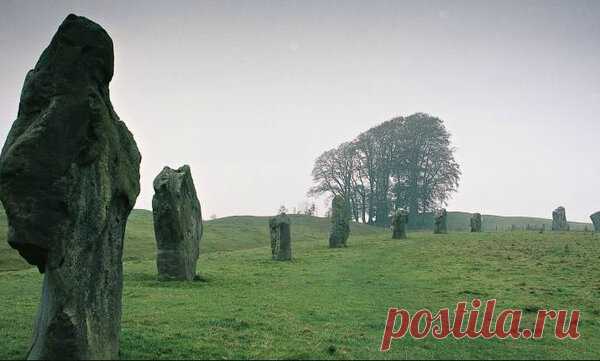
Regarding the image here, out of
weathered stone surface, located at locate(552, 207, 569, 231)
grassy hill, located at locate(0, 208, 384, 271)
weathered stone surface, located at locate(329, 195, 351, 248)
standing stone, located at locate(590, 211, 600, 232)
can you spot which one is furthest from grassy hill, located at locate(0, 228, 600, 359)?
standing stone, located at locate(590, 211, 600, 232)

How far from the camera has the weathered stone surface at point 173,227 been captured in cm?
1791

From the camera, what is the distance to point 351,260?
28.8 metres

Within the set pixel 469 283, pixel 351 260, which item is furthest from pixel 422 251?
pixel 469 283

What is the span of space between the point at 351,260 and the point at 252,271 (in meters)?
7.85

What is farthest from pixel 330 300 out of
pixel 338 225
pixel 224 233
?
pixel 224 233

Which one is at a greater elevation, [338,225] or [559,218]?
[559,218]

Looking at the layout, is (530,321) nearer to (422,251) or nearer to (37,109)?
(37,109)

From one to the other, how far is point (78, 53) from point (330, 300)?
10.8 metres

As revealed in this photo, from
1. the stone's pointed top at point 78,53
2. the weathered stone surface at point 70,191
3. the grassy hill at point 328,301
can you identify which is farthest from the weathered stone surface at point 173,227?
the stone's pointed top at point 78,53

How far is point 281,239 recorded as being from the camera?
2889 centimetres

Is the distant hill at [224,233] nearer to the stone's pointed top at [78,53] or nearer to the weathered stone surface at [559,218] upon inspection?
the weathered stone surface at [559,218]

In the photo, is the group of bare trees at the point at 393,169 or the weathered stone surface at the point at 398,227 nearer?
the weathered stone surface at the point at 398,227

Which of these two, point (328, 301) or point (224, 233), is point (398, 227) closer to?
point (224, 233)

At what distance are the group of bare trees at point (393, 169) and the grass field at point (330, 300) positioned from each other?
160 feet
